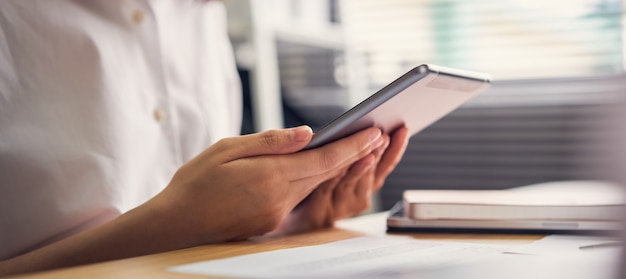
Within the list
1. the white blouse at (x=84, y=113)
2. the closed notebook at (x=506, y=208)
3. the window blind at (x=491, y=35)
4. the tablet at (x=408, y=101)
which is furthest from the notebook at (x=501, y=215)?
the window blind at (x=491, y=35)

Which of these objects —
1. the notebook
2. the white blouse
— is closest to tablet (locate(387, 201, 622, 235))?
the notebook

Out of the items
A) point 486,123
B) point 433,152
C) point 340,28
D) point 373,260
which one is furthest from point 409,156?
point 373,260

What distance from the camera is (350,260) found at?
0.61 m

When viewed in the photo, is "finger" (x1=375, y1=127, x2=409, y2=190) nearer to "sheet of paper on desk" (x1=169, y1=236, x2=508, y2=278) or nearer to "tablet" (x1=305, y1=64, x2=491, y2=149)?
"tablet" (x1=305, y1=64, x2=491, y2=149)

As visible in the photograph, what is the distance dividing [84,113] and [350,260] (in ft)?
1.50

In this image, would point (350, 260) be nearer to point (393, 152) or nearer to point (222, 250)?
point (222, 250)

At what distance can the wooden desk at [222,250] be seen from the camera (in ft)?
1.89

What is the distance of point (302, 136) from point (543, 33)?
1.72 metres

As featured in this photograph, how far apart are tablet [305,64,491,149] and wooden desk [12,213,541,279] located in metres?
0.11

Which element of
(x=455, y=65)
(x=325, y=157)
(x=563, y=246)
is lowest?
(x=563, y=246)

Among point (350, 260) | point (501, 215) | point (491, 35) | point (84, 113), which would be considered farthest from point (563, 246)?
point (491, 35)

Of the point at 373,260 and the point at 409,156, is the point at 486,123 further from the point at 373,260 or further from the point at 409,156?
Answer: the point at 373,260

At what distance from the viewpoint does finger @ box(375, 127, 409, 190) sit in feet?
3.07

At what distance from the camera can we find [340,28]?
97.9 inches
